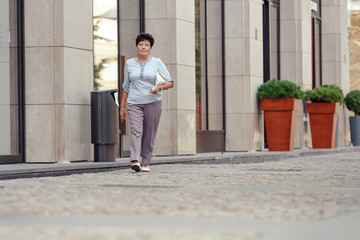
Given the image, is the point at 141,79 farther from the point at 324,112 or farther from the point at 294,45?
the point at 294,45

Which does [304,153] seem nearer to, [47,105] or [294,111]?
[294,111]

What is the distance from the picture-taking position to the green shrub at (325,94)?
24.4 meters

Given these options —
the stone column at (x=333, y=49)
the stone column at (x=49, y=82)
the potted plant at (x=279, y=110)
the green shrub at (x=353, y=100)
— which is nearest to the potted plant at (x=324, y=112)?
the potted plant at (x=279, y=110)

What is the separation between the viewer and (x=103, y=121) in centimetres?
1429

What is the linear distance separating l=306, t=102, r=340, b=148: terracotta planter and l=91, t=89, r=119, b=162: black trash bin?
11.4m

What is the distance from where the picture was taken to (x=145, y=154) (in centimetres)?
1252

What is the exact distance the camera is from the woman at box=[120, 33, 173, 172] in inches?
490

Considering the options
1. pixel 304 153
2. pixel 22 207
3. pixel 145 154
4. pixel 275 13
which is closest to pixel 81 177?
pixel 145 154

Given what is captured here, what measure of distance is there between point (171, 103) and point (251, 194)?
9341mm

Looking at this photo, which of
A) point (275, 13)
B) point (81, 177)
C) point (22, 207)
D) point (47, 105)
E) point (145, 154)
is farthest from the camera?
point (275, 13)

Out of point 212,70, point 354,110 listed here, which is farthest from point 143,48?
point 354,110

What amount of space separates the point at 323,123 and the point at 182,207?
18.0m

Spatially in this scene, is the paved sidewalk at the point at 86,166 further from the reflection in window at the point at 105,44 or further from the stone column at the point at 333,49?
the stone column at the point at 333,49

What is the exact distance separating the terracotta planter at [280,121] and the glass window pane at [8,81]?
8685mm
